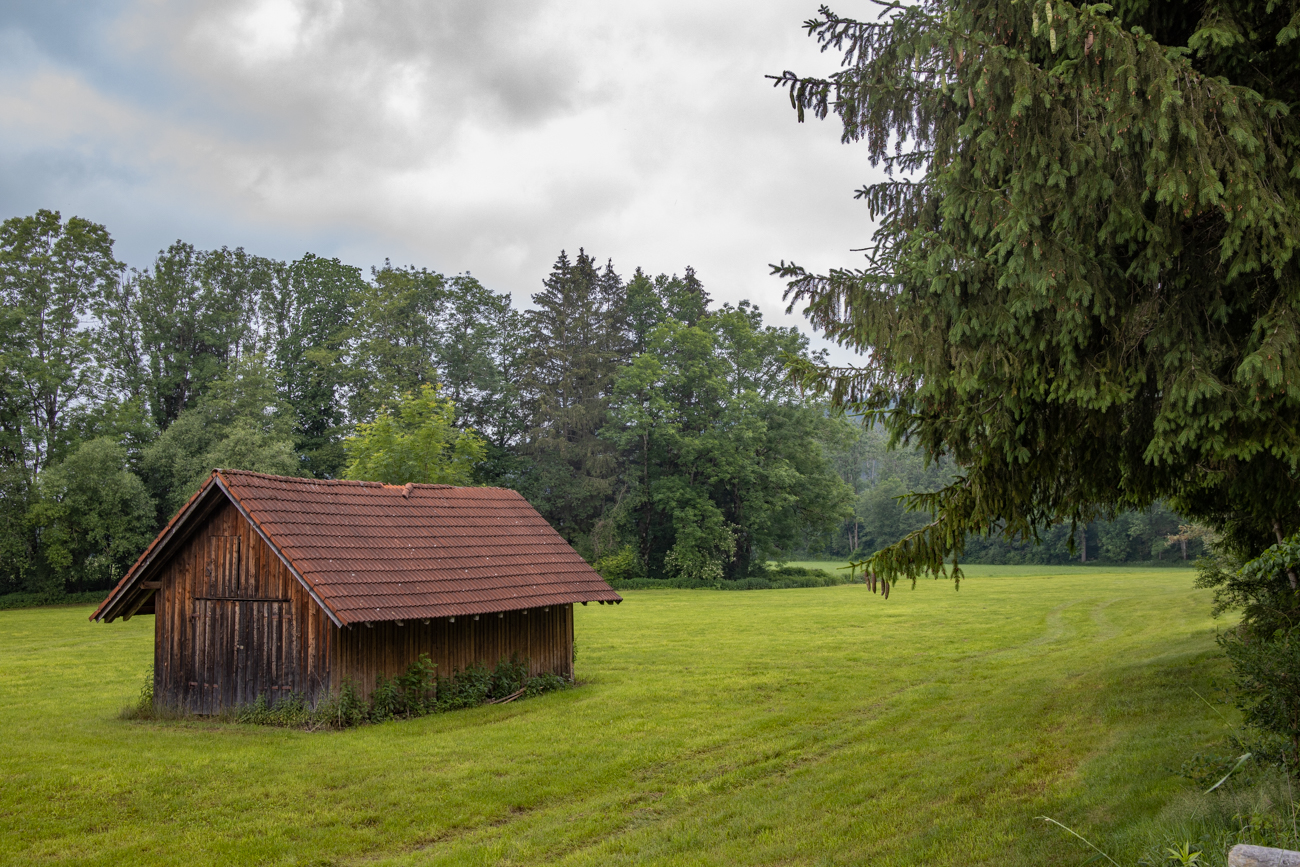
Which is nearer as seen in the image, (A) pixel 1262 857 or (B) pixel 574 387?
(A) pixel 1262 857

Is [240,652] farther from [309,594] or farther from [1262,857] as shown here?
[1262,857]

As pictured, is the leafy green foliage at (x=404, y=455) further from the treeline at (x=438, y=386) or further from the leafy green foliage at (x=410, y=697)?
the leafy green foliage at (x=410, y=697)

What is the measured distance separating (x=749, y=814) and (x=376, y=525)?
33.4 feet

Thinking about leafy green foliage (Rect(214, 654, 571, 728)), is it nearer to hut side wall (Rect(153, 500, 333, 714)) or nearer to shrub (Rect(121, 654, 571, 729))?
shrub (Rect(121, 654, 571, 729))

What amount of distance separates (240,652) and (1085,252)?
14574 millimetres

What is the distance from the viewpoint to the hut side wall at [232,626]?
571 inches

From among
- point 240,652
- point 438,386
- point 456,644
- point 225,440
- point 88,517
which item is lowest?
point 456,644

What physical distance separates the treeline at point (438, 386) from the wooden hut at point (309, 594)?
95.5 ft

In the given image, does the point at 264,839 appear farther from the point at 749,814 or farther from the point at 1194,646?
the point at 1194,646

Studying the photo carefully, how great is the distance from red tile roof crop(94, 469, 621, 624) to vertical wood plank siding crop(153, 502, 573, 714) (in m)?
0.60

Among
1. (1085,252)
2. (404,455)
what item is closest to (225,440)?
(404,455)

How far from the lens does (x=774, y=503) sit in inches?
2098

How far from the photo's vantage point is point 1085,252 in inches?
283

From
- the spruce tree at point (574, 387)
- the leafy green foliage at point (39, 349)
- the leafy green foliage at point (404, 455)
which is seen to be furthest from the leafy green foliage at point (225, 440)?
the spruce tree at point (574, 387)
